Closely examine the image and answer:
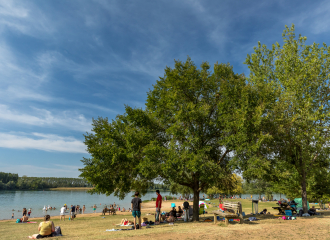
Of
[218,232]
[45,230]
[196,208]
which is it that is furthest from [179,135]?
[45,230]

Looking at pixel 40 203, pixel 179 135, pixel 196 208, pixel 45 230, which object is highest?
pixel 179 135

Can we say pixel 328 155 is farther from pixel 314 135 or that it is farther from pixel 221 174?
pixel 221 174

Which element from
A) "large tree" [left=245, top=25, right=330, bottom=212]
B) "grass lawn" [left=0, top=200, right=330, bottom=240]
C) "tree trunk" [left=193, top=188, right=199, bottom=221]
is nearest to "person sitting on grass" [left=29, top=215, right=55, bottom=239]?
"grass lawn" [left=0, top=200, right=330, bottom=240]

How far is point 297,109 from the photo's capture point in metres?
18.6

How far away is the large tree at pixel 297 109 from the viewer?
1775 cm

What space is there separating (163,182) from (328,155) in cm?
1745

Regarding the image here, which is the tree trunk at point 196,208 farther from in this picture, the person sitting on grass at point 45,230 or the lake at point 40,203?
the lake at point 40,203

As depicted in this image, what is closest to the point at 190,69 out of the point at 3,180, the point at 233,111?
the point at 233,111

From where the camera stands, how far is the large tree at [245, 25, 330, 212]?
58.2ft

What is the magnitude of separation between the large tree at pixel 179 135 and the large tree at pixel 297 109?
2.91 metres

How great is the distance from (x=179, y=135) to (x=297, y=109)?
1089 cm

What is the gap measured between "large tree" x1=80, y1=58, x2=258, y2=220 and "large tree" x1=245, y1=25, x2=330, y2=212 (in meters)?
2.91

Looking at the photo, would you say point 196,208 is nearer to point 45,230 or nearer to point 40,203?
point 45,230

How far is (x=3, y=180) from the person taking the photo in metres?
178
